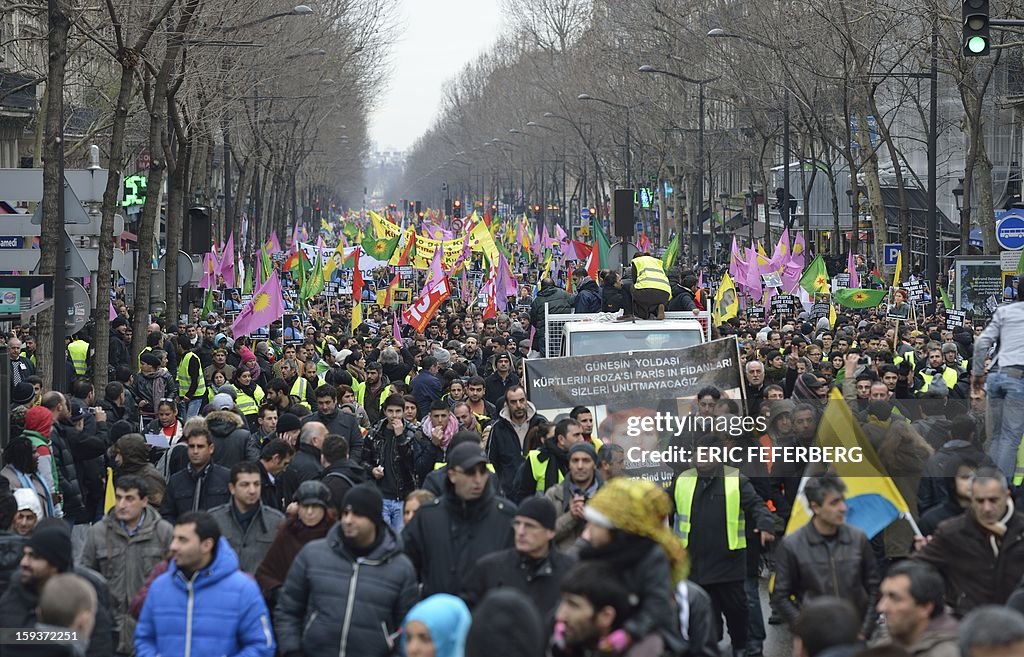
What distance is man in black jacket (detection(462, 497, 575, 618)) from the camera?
22.6ft

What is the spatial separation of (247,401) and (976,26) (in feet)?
23.2

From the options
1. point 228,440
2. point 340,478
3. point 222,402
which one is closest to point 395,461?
point 228,440

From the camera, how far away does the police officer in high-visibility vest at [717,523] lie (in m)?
9.93

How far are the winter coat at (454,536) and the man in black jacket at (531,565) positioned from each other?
0.81 m

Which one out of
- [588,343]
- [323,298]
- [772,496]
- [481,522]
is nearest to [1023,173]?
[323,298]

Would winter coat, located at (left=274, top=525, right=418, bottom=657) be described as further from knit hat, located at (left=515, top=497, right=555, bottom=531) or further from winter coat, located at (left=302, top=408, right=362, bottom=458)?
winter coat, located at (left=302, top=408, right=362, bottom=458)

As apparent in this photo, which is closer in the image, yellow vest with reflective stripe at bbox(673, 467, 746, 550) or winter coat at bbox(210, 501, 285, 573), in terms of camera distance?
winter coat at bbox(210, 501, 285, 573)

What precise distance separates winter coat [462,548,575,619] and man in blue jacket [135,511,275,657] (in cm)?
88

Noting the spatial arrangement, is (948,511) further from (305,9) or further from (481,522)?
(305,9)

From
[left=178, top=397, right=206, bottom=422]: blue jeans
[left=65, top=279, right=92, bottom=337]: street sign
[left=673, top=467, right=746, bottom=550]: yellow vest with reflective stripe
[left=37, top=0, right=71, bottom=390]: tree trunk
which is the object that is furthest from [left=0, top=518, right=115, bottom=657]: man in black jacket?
[left=65, top=279, right=92, bottom=337]: street sign

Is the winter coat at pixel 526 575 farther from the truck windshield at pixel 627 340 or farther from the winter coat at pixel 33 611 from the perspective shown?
the truck windshield at pixel 627 340

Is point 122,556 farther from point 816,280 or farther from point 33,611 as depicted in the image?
point 816,280

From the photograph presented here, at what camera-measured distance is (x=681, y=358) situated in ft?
43.9

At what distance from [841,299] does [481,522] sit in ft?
66.3
